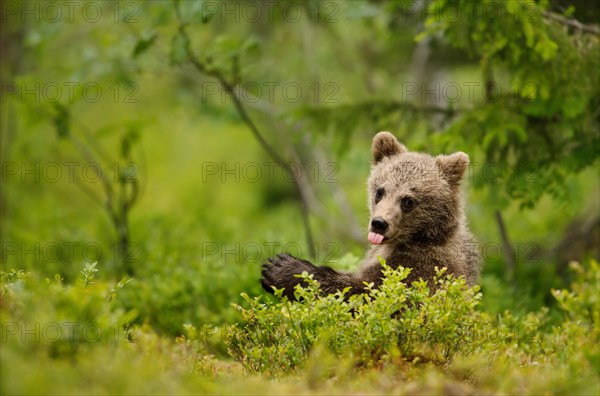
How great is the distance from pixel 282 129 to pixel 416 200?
7.01m

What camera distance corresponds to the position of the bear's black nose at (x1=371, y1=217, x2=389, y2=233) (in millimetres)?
5605

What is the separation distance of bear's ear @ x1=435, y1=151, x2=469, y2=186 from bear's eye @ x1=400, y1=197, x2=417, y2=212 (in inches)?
16.9

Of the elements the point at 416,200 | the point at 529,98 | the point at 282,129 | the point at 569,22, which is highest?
the point at 569,22

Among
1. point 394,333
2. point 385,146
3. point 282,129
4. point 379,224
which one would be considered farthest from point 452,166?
point 282,129

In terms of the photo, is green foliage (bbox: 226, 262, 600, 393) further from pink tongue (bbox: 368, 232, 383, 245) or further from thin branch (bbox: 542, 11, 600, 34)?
thin branch (bbox: 542, 11, 600, 34)

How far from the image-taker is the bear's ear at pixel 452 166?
6.08 metres

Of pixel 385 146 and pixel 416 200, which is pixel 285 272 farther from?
pixel 385 146

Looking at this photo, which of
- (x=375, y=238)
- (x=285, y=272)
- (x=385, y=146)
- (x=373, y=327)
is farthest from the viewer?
(x=385, y=146)

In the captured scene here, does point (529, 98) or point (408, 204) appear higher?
point (529, 98)

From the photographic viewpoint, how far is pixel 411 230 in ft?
19.1

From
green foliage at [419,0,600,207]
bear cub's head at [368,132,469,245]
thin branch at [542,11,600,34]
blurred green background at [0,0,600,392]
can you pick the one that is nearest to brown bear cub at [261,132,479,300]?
bear cub's head at [368,132,469,245]

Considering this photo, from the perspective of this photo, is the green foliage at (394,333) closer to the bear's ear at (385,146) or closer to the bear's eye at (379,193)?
the bear's eye at (379,193)

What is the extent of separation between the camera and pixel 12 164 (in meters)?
14.1

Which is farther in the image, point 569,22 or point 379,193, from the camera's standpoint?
point 569,22
